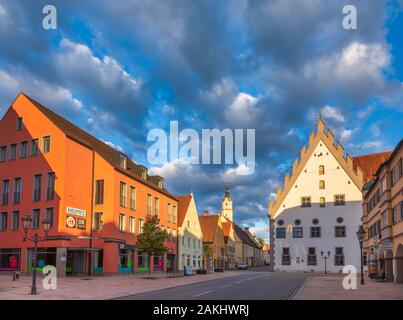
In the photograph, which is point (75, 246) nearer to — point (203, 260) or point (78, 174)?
point (78, 174)

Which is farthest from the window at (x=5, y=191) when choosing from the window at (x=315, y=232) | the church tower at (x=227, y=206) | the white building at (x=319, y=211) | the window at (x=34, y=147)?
the church tower at (x=227, y=206)

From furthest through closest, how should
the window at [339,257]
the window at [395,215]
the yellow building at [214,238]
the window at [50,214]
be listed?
1. the yellow building at [214,238]
2. the window at [339,257]
3. the window at [50,214]
4. the window at [395,215]

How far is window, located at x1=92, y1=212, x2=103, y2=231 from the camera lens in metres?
48.8

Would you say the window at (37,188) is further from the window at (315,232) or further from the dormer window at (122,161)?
the window at (315,232)

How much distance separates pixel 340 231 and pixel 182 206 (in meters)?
24.9

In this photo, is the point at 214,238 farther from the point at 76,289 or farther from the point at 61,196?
the point at 76,289

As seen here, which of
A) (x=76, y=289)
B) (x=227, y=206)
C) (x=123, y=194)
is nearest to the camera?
(x=76, y=289)

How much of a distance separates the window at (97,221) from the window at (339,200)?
1550 inches

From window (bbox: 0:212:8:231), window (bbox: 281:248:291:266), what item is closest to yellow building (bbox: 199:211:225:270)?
window (bbox: 281:248:291:266)

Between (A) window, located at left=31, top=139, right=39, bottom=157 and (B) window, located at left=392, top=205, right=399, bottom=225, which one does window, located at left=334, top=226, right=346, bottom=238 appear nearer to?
(B) window, located at left=392, top=205, right=399, bottom=225

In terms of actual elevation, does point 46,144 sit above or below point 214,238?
above

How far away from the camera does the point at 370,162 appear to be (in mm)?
79125

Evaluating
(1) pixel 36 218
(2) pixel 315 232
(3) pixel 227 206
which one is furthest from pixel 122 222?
(3) pixel 227 206

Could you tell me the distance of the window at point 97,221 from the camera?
48.8 m
